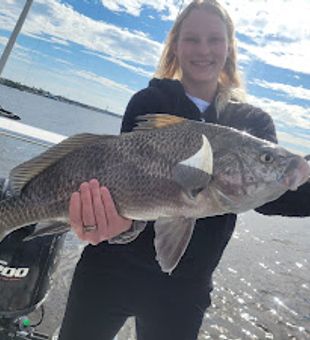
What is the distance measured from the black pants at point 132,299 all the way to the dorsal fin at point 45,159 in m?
0.80

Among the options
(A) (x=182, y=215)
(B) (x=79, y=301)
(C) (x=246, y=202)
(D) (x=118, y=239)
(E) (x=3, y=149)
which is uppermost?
(C) (x=246, y=202)

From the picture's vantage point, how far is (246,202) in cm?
284

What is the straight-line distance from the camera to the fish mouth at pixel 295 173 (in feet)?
9.03

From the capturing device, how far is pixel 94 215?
2834 millimetres

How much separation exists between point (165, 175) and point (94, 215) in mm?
A: 562

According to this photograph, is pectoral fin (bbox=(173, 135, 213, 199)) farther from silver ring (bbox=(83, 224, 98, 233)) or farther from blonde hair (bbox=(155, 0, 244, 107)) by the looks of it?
blonde hair (bbox=(155, 0, 244, 107))

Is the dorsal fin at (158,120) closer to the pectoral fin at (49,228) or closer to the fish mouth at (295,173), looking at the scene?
the fish mouth at (295,173)

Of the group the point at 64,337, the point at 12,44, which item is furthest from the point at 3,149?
the point at 64,337

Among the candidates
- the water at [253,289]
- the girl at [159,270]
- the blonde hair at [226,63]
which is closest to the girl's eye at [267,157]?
the girl at [159,270]

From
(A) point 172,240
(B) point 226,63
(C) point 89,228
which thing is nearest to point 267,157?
(A) point 172,240

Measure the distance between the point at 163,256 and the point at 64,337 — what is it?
1284mm

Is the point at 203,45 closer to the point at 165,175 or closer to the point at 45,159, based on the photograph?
the point at 165,175

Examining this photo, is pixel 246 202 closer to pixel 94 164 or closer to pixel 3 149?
pixel 94 164

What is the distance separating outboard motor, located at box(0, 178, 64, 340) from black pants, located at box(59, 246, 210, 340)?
0.92m
